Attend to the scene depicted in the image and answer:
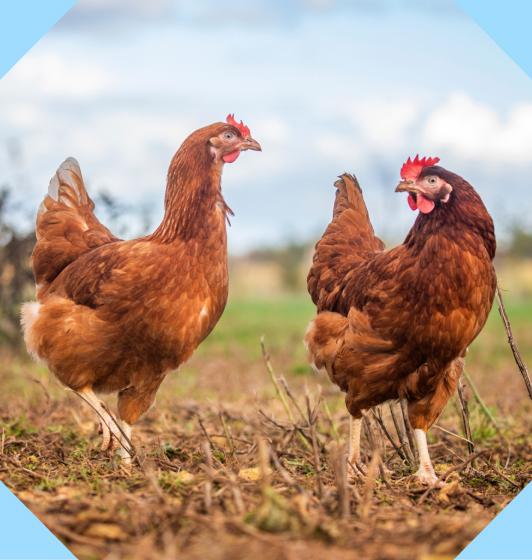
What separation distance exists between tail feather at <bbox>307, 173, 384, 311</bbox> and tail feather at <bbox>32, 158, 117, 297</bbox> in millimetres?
1317

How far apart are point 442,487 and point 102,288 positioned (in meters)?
1.98

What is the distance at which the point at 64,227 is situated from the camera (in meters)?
4.98

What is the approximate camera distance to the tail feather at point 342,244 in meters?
4.67

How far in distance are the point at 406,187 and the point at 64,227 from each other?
223cm

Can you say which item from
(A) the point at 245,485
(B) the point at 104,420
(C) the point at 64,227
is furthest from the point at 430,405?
(C) the point at 64,227

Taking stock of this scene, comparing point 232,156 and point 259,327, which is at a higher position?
point 232,156

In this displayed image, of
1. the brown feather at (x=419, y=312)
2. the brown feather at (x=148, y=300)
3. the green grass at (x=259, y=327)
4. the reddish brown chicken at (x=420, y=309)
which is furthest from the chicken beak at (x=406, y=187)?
the green grass at (x=259, y=327)

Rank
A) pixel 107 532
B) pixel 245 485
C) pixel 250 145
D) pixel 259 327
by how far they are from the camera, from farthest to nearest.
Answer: pixel 259 327
pixel 250 145
pixel 245 485
pixel 107 532

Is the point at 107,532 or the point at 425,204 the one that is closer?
the point at 107,532

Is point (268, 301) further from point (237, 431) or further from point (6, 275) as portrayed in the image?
point (237, 431)

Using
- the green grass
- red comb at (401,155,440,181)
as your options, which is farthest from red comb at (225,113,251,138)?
the green grass

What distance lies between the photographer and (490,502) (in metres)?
3.71

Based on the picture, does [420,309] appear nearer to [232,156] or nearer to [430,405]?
[430,405]

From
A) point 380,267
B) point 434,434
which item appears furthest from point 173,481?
point 434,434
